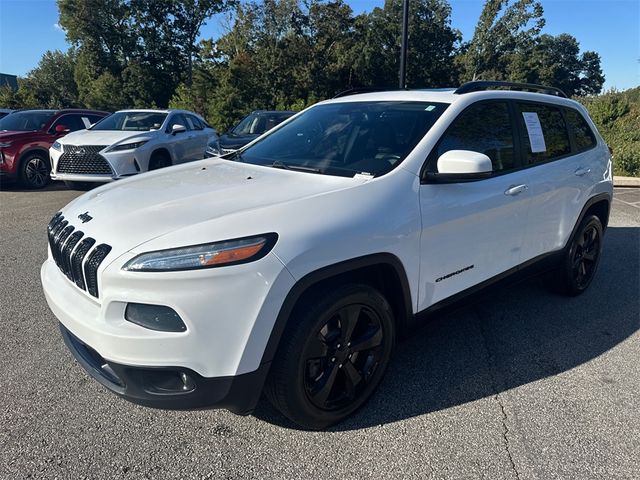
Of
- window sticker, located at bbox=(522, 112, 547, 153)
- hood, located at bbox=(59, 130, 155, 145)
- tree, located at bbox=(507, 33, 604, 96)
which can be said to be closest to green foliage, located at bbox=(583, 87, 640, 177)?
window sticker, located at bbox=(522, 112, 547, 153)

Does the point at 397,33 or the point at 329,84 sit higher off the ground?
the point at 397,33

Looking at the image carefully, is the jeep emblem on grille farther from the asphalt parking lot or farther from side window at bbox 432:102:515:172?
side window at bbox 432:102:515:172

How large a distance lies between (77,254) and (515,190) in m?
2.68

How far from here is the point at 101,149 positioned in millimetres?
8469

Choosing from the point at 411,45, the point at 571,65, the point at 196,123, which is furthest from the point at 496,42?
the point at 196,123

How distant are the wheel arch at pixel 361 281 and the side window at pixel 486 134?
2.44 ft

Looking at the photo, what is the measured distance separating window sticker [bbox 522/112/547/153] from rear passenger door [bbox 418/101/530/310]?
0.65ft

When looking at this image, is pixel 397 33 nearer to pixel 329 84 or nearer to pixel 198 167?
pixel 329 84

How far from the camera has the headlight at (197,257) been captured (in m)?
1.97

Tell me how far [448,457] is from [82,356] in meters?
1.85

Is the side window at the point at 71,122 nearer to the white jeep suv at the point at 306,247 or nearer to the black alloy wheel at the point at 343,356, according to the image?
the white jeep suv at the point at 306,247

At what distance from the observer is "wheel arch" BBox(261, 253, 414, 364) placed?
2102 millimetres

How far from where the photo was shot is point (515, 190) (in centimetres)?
322

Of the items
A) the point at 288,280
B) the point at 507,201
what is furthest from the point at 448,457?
the point at 507,201
